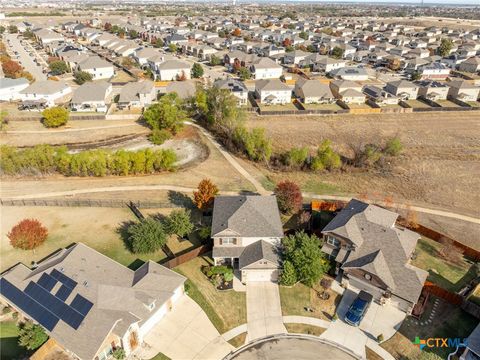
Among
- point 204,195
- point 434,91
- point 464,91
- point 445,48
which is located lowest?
point 204,195

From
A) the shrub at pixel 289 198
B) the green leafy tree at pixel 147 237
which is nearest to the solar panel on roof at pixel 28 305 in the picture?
the green leafy tree at pixel 147 237

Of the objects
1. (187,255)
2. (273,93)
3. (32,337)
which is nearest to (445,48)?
(273,93)

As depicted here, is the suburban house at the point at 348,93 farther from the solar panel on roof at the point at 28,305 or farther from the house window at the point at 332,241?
the solar panel on roof at the point at 28,305

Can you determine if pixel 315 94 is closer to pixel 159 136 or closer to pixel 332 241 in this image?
pixel 159 136

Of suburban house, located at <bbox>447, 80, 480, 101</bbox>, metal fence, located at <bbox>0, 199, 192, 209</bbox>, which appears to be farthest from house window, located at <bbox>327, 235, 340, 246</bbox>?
suburban house, located at <bbox>447, 80, 480, 101</bbox>

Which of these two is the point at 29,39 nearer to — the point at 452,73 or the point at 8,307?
the point at 8,307

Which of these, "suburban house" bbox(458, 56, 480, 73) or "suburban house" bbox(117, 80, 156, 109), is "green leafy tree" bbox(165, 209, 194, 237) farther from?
"suburban house" bbox(458, 56, 480, 73)

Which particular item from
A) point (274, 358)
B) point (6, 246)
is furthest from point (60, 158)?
point (274, 358)
